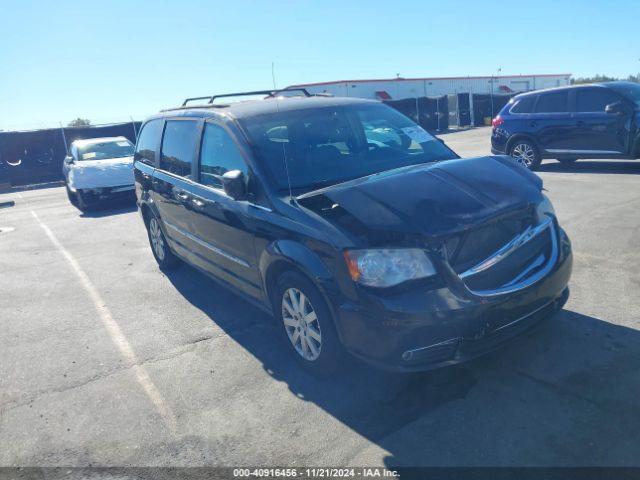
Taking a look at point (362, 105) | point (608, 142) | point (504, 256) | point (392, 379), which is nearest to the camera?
point (504, 256)

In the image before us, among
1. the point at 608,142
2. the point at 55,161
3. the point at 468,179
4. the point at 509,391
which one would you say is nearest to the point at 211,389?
the point at 509,391

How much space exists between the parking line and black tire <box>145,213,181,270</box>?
33.5 inches

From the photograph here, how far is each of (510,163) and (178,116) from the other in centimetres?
333

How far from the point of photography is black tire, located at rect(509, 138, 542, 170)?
1175 centimetres

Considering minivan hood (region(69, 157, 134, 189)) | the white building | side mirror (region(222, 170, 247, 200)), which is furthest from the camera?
the white building

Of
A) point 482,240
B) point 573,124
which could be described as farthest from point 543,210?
point 573,124

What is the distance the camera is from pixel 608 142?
34.7ft

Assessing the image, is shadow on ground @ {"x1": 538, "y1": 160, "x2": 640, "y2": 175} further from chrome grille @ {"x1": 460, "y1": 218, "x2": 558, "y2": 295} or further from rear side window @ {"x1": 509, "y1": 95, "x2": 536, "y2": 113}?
chrome grille @ {"x1": 460, "y1": 218, "x2": 558, "y2": 295}

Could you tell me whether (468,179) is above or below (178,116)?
below

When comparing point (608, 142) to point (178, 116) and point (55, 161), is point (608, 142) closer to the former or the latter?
point (178, 116)

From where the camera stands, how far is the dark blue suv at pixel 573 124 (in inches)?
406

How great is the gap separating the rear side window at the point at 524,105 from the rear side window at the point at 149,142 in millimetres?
8380

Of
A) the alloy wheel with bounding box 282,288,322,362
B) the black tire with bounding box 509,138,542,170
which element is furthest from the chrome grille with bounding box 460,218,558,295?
the black tire with bounding box 509,138,542,170

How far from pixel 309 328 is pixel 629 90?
9.69 metres
